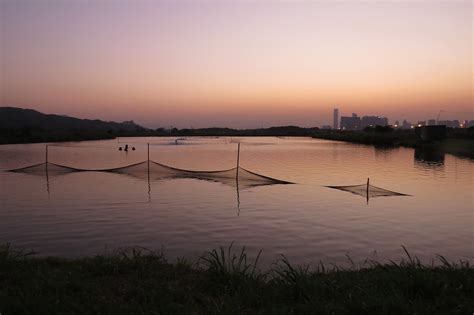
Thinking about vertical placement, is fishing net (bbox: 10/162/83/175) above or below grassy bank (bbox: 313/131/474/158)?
below

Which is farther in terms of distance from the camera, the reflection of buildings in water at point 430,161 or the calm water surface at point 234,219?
the reflection of buildings in water at point 430,161

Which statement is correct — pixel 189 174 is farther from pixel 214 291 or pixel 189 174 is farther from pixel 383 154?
pixel 383 154

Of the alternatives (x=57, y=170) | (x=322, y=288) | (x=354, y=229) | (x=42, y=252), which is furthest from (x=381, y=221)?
(x=57, y=170)

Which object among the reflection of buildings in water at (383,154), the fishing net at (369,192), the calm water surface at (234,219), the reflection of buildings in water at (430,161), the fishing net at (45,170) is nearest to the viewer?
the calm water surface at (234,219)

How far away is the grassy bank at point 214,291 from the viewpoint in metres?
4.33

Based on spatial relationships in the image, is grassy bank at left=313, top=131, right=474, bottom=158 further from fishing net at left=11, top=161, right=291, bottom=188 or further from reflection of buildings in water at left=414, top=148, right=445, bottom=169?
fishing net at left=11, top=161, right=291, bottom=188

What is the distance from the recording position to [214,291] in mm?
5113

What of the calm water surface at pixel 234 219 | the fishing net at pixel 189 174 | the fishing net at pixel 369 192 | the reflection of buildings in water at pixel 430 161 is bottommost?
the calm water surface at pixel 234 219

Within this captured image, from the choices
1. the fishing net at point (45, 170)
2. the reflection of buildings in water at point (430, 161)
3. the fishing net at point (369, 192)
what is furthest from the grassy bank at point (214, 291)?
the reflection of buildings in water at point (430, 161)

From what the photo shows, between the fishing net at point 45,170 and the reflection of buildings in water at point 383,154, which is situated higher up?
the reflection of buildings in water at point 383,154

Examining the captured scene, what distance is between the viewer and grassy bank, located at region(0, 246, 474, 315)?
4.33 metres

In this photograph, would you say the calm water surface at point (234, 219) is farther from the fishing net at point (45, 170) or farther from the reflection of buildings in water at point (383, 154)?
the reflection of buildings in water at point (383, 154)

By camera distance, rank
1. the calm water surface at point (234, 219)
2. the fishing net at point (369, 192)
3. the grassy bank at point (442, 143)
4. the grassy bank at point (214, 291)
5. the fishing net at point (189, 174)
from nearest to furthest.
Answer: the grassy bank at point (214, 291) → the calm water surface at point (234, 219) → the fishing net at point (369, 192) → the fishing net at point (189, 174) → the grassy bank at point (442, 143)

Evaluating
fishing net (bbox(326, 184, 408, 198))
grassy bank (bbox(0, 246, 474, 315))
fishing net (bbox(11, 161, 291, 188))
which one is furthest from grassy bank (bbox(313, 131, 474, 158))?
grassy bank (bbox(0, 246, 474, 315))
